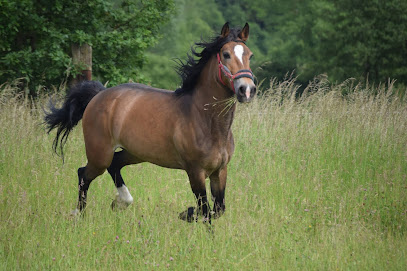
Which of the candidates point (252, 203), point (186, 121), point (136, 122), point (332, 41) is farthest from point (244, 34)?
point (332, 41)

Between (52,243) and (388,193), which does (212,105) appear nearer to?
(52,243)

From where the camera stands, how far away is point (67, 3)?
35.9 ft

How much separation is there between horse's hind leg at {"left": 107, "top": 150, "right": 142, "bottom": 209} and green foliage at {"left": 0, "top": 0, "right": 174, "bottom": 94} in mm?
4612

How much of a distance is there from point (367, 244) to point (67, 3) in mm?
8938

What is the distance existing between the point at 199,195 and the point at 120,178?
1.45 metres

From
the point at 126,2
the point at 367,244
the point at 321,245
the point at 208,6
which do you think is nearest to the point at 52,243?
the point at 321,245

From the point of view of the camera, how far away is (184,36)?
118 ft

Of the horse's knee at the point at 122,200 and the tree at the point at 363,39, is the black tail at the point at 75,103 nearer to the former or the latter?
the horse's knee at the point at 122,200

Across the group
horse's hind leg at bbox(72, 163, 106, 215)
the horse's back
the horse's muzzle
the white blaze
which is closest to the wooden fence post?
the horse's back

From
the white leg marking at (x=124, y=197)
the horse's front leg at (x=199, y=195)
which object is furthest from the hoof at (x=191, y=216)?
the white leg marking at (x=124, y=197)

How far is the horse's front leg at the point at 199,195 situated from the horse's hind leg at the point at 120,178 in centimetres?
103

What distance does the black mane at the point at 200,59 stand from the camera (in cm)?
480

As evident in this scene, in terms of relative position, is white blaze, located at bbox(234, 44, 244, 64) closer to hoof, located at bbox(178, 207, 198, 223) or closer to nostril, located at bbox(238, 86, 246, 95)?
nostril, located at bbox(238, 86, 246, 95)

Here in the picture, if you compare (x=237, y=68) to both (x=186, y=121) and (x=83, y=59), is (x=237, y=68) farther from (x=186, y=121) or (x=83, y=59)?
(x=83, y=59)
